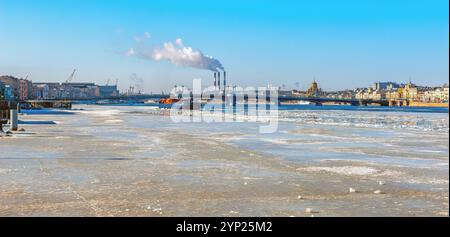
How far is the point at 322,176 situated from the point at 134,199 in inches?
196

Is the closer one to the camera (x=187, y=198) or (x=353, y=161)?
(x=187, y=198)

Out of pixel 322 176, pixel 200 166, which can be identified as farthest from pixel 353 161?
pixel 200 166

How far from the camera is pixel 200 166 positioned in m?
13.4

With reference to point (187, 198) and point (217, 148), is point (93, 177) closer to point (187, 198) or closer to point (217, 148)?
point (187, 198)

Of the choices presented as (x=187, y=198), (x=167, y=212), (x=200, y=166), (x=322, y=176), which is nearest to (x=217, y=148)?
(x=200, y=166)

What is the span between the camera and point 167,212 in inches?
299

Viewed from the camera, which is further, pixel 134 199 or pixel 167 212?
pixel 134 199

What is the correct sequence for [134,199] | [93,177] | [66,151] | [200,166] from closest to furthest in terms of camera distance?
1. [134,199]
2. [93,177]
3. [200,166]
4. [66,151]
